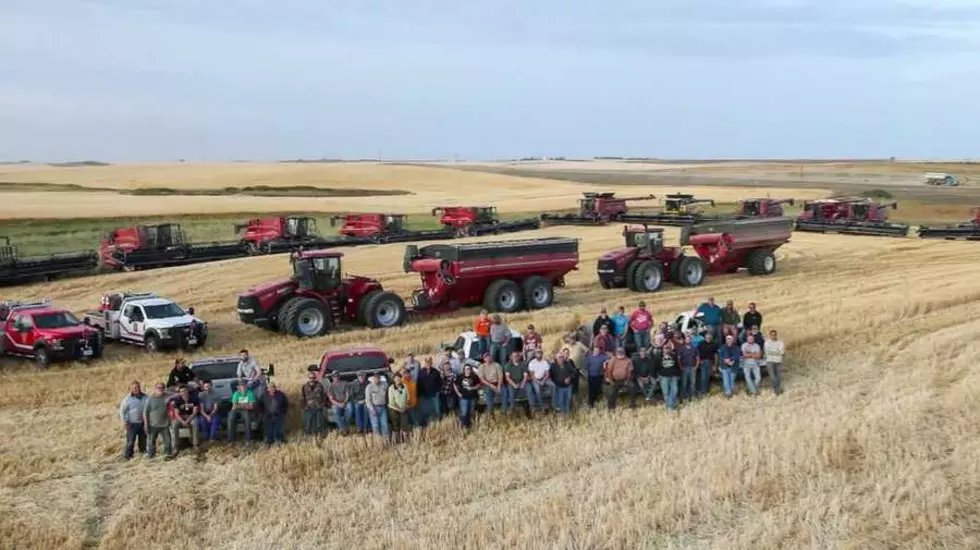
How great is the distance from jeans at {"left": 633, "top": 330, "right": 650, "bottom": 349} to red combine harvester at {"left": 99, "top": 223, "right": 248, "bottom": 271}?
778 inches

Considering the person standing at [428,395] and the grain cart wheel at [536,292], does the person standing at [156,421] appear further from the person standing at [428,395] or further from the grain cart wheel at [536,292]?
the grain cart wheel at [536,292]

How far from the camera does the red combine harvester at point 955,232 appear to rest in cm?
3919

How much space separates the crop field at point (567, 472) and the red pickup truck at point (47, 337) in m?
0.34

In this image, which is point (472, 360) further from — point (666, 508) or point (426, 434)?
point (666, 508)

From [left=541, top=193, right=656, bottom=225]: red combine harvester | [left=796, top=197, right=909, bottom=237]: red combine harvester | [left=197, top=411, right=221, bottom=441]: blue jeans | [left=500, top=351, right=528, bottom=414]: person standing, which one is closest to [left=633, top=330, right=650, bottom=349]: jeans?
[left=500, top=351, right=528, bottom=414]: person standing

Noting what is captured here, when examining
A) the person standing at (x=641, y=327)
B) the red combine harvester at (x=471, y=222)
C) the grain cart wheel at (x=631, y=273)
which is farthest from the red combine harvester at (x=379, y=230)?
the person standing at (x=641, y=327)

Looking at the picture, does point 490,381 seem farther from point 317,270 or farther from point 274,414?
point 317,270

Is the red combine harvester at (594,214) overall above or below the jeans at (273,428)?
above

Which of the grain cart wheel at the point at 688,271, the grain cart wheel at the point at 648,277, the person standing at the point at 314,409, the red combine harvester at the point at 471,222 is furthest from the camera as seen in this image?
the red combine harvester at the point at 471,222

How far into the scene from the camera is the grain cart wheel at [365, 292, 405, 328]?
21672 millimetres

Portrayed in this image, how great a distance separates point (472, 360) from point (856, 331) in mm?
8547

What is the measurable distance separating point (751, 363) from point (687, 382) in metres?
1.10

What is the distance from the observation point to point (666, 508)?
11039 mm

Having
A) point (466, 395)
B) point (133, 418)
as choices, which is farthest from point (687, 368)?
point (133, 418)
